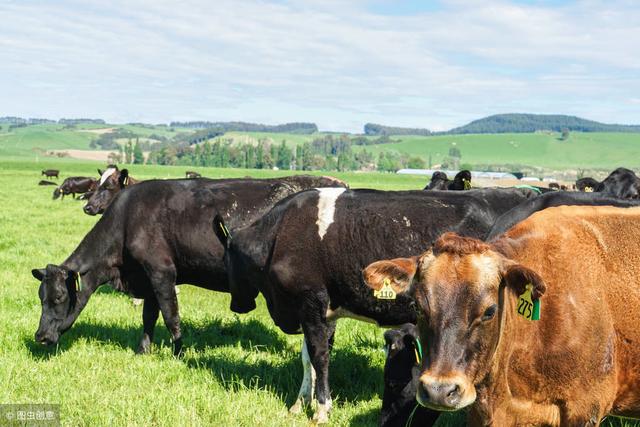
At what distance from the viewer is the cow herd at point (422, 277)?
402 centimetres

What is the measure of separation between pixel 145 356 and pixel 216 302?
12.1ft

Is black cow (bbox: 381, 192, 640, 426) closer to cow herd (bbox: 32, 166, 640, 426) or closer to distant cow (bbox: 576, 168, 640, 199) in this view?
cow herd (bbox: 32, 166, 640, 426)

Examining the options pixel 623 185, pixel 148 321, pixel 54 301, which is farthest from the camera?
pixel 623 185

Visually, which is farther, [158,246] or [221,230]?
[158,246]

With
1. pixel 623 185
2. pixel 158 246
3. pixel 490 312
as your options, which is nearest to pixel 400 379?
pixel 490 312

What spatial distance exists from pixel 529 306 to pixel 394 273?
0.90 metres

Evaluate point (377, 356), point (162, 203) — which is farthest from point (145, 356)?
point (377, 356)

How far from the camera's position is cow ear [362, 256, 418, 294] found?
4.29 meters

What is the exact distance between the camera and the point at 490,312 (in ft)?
13.0

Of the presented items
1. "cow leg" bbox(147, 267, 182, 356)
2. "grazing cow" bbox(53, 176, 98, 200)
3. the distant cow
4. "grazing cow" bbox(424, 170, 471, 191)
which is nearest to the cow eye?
"cow leg" bbox(147, 267, 182, 356)

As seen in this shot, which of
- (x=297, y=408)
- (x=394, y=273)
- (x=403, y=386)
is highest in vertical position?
(x=394, y=273)

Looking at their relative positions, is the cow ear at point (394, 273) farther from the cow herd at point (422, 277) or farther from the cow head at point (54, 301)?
the cow head at point (54, 301)

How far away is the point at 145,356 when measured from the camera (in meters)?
8.34

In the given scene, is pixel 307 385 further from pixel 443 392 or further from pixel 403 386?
pixel 443 392
